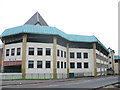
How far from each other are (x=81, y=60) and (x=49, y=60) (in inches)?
548

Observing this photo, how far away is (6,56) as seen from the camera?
41031mm

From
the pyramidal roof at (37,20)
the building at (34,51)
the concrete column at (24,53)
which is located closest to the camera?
the concrete column at (24,53)

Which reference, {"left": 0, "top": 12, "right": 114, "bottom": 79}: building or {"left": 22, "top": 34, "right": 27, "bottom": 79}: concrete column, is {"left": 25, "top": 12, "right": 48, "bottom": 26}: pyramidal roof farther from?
{"left": 22, "top": 34, "right": 27, "bottom": 79}: concrete column

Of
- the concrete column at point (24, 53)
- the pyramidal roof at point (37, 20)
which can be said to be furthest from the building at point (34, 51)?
the pyramidal roof at point (37, 20)

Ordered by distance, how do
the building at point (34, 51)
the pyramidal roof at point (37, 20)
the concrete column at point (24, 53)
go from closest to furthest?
the concrete column at point (24, 53), the building at point (34, 51), the pyramidal roof at point (37, 20)

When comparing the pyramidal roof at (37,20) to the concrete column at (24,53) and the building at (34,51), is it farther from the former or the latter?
the concrete column at (24,53)

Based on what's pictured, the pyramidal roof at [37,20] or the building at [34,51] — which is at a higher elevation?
the pyramidal roof at [37,20]

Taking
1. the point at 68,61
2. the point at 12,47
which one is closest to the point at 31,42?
the point at 12,47

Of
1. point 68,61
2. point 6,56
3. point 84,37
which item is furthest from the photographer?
point 84,37

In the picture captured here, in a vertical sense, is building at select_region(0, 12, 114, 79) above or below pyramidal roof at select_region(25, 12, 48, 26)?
below

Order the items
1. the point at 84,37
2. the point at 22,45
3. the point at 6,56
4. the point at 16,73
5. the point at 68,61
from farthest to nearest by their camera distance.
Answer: the point at 84,37 < the point at 68,61 < the point at 6,56 < the point at 22,45 < the point at 16,73

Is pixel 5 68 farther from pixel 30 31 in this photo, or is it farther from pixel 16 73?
pixel 30 31

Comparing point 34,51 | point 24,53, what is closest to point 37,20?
point 34,51

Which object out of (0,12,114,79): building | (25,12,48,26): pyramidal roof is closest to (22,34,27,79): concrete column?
(0,12,114,79): building
